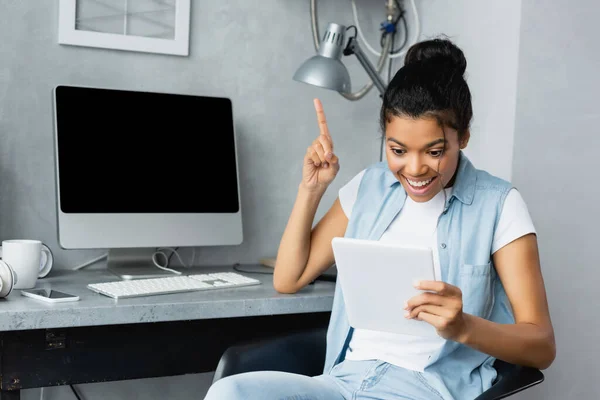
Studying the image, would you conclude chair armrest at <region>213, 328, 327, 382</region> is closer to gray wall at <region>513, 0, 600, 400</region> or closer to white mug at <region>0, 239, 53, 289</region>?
white mug at <region>0, 239, 53, 289</region>

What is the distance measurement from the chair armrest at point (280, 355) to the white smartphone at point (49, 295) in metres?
0.36

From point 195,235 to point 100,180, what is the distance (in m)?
0.30

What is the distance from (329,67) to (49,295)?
935 mm

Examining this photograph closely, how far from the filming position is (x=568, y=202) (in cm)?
202

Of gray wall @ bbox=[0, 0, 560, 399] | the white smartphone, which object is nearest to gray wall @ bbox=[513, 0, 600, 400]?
gray wall @ bbox=[0, 0, 560, 399]

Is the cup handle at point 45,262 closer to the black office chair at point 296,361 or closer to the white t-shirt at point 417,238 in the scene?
the black office chair at point 296,361

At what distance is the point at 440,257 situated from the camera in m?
1.53

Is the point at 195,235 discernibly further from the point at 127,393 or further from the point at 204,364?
the point at 127,393

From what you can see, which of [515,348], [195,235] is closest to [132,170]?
[195,235]

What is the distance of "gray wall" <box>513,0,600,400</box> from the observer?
195cm

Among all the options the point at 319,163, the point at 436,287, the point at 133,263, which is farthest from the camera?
the point at 133,263

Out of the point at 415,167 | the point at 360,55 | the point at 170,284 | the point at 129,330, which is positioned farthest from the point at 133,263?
the point at 415,167

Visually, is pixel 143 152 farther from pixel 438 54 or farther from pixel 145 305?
pixel 438 54

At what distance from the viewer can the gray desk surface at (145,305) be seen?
4.79ft
